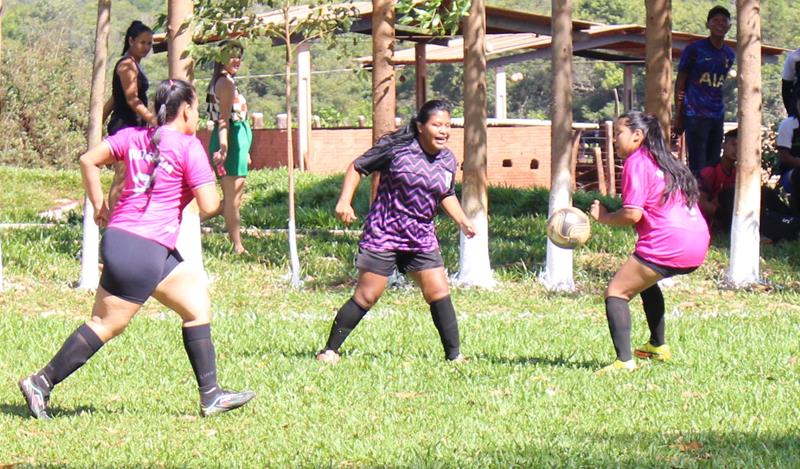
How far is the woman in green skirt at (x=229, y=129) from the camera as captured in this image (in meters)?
13.0

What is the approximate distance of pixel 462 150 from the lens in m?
24.1

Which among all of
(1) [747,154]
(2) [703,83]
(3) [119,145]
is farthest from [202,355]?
(2) [703,83]

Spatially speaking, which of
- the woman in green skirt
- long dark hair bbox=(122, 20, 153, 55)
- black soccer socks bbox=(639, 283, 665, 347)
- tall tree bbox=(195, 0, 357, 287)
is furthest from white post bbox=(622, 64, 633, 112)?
black soccer socks bbox=(639, 283, 665, 347)

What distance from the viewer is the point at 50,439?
666 centimetres

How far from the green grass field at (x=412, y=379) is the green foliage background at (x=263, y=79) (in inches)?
737

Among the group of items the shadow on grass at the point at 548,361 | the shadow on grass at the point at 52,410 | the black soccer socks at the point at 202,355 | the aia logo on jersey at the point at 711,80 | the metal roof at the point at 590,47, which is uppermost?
the metal roof at the point at 590,47

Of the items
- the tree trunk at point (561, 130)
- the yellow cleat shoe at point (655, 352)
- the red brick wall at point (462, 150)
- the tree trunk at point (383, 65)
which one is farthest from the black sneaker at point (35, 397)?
the red brick wall at point (462, 150)

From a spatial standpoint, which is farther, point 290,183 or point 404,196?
point 290,183

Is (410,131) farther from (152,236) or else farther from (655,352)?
Result: (152,236)

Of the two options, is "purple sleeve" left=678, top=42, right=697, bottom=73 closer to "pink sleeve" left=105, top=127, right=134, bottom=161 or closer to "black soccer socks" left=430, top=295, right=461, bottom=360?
"black soccer socks" left=430, top=295, right=461, bottom=360

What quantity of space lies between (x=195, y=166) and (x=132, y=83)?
539cm

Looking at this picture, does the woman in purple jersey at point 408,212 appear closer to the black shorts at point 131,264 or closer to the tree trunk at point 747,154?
the black shorts at point 131,264

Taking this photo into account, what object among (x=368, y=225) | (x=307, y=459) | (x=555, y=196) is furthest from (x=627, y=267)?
(x=555, y=196)

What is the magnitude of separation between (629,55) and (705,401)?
2148 centimetres
